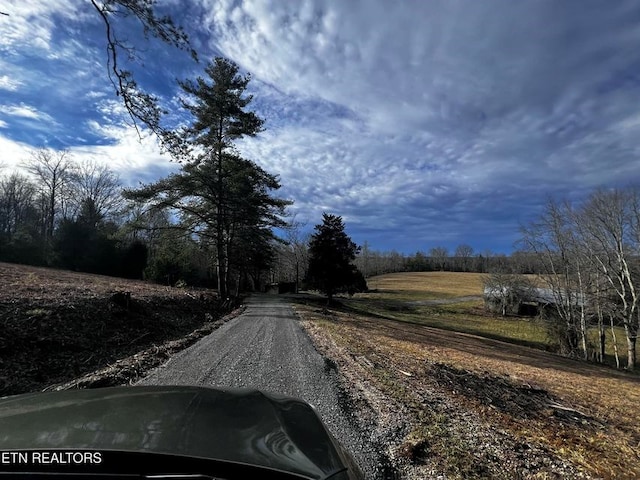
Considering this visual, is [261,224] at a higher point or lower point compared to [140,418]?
higher

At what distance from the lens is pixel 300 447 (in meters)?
1.77

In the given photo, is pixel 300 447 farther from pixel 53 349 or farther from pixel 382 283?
pixel 382 283

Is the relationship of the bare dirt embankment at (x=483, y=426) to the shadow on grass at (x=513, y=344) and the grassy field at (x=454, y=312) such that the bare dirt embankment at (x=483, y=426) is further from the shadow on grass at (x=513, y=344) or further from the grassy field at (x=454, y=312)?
the grassy field at (x=454, y=312)

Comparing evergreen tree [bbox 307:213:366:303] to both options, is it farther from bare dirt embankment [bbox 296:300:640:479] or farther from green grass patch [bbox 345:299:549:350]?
bare dirt embankment [bbox 296:300:640:479]

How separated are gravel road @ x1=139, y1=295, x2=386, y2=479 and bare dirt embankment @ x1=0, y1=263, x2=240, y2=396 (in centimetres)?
73

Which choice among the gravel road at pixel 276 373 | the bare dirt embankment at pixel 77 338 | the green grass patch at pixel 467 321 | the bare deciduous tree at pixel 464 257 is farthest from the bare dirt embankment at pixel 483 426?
the bare deciduous tree at pixel 464 257

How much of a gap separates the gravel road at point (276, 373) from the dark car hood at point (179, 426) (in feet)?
7.18

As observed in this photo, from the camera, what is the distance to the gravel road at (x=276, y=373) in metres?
4.67

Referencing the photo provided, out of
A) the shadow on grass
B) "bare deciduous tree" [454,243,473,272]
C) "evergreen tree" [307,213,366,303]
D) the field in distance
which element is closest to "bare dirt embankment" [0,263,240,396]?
the field in distance

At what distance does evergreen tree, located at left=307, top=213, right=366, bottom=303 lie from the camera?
1453 inches

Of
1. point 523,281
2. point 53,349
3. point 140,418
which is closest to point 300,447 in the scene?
point 140,418

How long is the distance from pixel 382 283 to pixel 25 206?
66828 mm

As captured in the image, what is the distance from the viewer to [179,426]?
1.76 metres

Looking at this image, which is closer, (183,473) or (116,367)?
(183,473)
